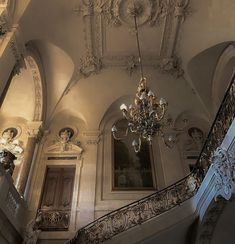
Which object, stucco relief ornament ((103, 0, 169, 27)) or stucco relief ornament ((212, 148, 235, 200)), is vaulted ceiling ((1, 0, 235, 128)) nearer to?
stucco relief ornament ((103, 0, 169, 27))

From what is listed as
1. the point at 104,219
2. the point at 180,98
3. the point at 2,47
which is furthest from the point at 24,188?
the point at 180,98

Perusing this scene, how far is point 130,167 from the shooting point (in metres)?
10.5

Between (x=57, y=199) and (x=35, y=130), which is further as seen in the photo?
(x=35, y=130)

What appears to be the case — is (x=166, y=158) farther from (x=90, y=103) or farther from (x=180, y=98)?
(x=90, y=103)

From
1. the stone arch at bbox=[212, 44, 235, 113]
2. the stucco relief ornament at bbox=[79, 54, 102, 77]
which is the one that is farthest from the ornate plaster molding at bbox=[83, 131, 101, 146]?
the stone arch at bbox=[212, 44, 235, 113]

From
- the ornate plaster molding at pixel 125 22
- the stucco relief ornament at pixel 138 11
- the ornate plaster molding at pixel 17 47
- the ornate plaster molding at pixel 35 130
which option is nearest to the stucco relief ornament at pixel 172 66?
the ornate plaster molding at pixel 125 22

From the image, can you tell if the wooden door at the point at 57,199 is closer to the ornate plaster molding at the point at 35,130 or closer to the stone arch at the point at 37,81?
the ornate plaster molding at the point at 35,130

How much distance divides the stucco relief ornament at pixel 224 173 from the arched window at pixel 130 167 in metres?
4.04

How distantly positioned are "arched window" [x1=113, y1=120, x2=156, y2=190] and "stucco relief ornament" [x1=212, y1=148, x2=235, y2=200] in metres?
4.04

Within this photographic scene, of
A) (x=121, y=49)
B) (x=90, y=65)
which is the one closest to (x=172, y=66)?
(x=121, y=49)

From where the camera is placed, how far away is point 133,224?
23.6ft

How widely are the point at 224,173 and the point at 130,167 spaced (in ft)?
16.8

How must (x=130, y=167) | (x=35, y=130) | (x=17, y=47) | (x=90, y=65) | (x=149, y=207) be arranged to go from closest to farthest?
1. (x=17, y=47)
2. (x=149, y=207)
3. (x=130, y=167)
4. (x=35, y=130)
5. (x=90, y=65)

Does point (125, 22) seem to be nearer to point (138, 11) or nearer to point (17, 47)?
point (138, 11)
